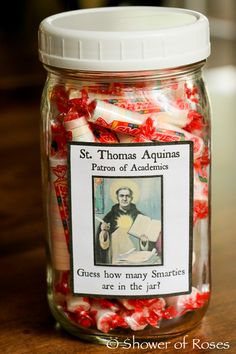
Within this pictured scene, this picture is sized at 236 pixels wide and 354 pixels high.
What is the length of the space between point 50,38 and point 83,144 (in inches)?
3.4

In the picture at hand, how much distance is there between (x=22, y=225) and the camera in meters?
1.00

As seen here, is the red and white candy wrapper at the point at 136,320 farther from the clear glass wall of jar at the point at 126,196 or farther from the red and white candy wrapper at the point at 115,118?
the red and white candy wrapper at the point at 115,118

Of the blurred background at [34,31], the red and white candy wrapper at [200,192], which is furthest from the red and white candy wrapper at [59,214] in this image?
the blurred background at [34,31]

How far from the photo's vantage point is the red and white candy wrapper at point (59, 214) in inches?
29.2

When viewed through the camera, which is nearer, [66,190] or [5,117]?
[66,190]

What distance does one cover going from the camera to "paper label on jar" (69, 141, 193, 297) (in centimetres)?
71

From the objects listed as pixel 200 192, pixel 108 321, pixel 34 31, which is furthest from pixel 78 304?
pixel 34 31

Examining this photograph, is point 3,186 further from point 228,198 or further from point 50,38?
point 50,38

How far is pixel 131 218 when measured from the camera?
0.72 meters

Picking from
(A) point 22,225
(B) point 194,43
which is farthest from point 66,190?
(A) point 22,225

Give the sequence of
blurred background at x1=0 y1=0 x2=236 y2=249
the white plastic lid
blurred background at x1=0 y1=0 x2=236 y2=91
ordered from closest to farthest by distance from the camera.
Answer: the white plastic lid < blurred background at x1=0 y1=0 x2=236 y2=249 < blurred background at x1=0 y1=0 x2=236 y2=91

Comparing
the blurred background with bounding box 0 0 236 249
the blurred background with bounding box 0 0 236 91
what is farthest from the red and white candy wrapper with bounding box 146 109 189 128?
the blurred background with bounding box 0 0 236 91

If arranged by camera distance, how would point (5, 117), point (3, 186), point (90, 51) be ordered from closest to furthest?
point (90, 51) → point (3, 186) → point (5, 117)

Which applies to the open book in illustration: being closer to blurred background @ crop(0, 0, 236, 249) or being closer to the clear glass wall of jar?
the clear glass wall of jar
